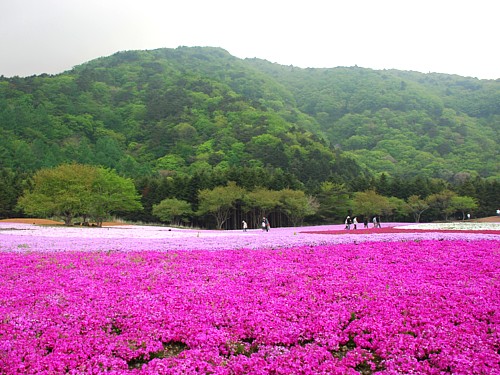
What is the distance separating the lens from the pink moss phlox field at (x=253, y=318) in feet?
21.7

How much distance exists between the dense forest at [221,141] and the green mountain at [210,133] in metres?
0.44

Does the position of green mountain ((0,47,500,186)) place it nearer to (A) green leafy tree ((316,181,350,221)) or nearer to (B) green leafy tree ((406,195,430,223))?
(A) green leafy tree ((316,181,350,221))

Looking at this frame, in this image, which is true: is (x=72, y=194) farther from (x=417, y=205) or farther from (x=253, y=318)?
(x=417, y=205)

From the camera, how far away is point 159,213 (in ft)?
249

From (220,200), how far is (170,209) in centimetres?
960

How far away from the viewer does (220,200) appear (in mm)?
73250

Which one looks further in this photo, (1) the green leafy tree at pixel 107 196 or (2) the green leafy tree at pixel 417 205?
(2) the green leafy tree at pixel 417 205

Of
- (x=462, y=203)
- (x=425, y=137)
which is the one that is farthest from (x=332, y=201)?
(x=425, y=137)

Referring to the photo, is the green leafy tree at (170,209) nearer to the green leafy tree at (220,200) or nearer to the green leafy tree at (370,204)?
the green leafy tree at (220,200)

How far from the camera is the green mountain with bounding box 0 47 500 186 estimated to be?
11900cm

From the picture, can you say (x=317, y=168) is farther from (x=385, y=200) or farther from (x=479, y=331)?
(x=479, y=331)

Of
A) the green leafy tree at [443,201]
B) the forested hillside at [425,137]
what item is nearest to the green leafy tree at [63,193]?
the green leafy tree at [443,201]

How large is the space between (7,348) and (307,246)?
51.6ft

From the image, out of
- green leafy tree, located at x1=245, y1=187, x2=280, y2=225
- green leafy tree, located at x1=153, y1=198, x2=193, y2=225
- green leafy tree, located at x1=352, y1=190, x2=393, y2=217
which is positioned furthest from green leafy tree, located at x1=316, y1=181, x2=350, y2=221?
green leafy tree, located at x1=153, y1=198, x2=193, y2=225
